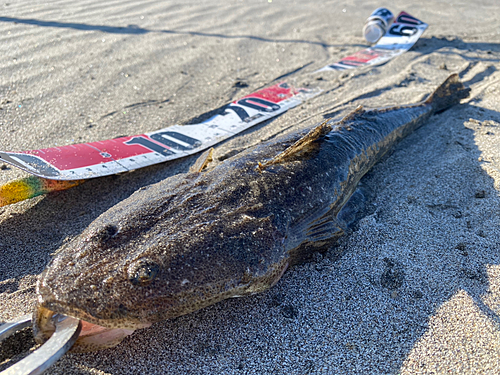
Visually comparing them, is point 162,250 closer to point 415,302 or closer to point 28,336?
point 28,336

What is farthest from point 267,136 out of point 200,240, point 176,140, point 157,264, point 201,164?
point 157,264

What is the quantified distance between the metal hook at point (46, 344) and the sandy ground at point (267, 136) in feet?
0.76

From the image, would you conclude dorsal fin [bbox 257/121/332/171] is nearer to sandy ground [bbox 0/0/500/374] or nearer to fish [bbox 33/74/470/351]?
fish [bbox 33/74/470/351]

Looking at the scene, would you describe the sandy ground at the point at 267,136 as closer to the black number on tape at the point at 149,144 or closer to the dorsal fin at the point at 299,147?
the black number on tape at the point at 149,144

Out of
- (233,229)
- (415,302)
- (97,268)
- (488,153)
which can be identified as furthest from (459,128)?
(97,268)

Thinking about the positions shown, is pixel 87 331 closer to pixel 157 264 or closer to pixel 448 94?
pixel 157 264

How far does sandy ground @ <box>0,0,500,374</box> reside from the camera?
205 centimetres

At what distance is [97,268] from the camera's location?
1905mm

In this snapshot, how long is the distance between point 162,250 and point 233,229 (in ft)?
1.45

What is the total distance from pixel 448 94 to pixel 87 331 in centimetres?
463

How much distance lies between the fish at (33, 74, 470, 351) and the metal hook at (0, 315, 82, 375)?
0.22 ft

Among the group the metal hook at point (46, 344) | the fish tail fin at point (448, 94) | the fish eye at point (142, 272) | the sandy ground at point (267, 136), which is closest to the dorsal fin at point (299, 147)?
the sandy ground at point (267, 136)

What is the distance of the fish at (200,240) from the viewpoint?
73.7 inches

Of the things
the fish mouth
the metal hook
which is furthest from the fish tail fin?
the metal hook
